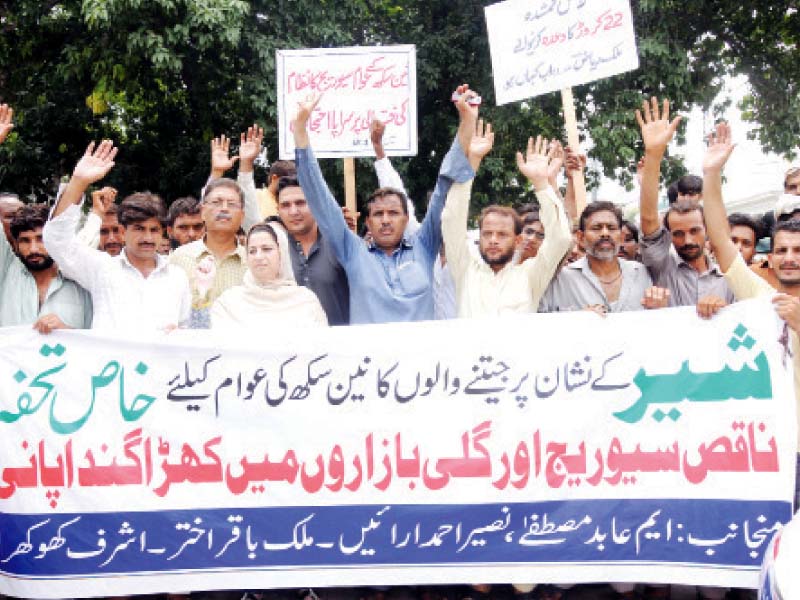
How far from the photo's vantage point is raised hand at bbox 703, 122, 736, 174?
425 centimetres

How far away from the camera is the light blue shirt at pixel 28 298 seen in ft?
14.8

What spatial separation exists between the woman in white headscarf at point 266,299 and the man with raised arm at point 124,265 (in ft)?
0.86

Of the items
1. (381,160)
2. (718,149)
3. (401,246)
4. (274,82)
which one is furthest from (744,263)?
(274,82)

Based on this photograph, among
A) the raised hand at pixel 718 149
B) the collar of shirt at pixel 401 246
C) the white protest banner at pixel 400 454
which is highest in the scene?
the raised hand at pixel 718 149

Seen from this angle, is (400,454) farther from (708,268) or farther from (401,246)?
(708,268)

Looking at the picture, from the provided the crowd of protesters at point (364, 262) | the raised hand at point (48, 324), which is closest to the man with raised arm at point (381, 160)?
the crowd of protesters at point (364, 262)

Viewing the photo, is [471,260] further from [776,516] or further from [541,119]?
[541,119]

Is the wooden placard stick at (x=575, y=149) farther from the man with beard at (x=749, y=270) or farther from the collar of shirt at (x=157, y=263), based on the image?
the collar of shirt at (x=157, y=263)

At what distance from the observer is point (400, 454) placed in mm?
4082

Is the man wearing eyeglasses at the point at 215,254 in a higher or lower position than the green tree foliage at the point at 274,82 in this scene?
lower

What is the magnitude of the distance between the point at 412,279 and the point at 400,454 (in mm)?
897

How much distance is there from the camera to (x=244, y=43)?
445 inches

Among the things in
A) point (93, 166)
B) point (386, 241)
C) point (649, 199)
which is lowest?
point (386, 241)

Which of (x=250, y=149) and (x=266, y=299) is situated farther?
(x=250, y=149)
